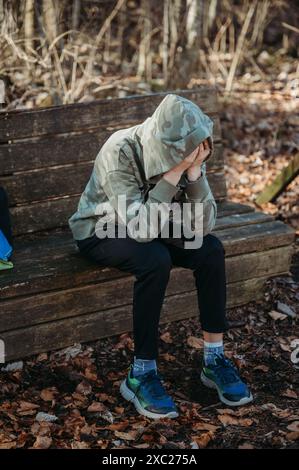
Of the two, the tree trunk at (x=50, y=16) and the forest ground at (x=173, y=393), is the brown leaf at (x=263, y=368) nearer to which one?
the forest ground at (x=173, y=393)

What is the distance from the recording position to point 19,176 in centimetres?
432

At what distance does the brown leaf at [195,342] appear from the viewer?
4.09 meters

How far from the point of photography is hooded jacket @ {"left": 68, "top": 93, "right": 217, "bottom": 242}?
10.4ft

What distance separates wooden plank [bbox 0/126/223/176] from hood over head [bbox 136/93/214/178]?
128 cm

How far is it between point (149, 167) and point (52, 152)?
127 centimetres

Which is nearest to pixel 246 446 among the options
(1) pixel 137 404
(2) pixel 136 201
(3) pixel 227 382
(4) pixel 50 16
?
(3) pixel 227 382

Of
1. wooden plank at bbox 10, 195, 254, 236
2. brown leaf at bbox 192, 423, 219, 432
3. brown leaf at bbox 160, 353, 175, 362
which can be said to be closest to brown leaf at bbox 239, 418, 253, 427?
brown leaf at bbox 192, 423, 219, 432

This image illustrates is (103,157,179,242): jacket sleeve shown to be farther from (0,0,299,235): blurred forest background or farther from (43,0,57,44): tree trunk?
(43,0,57,44): tree trunk

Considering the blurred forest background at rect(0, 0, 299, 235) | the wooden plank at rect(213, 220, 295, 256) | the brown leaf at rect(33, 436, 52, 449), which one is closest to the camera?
the brown leaf at rect(33, 436, 52, 449)

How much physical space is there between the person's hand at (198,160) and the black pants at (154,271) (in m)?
0.38

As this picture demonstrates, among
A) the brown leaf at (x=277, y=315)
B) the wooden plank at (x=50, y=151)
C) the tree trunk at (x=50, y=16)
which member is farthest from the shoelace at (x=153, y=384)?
the tree trunk at (x=50, y=16)

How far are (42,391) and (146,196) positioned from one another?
45.2 inches

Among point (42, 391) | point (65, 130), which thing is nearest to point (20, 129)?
point (65, 130)

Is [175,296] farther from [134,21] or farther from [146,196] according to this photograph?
[134,21]
